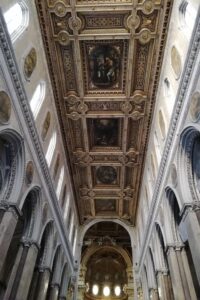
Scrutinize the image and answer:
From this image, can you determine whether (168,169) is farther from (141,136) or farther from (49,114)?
(49,114)

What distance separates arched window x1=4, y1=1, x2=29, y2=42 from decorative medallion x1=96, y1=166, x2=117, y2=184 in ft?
35.5

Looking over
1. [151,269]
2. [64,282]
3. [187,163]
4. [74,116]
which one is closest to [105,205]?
[64,282]

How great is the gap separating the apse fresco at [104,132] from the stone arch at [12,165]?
20.2 feet

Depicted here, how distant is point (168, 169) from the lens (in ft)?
36.0

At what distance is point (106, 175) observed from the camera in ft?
60.2

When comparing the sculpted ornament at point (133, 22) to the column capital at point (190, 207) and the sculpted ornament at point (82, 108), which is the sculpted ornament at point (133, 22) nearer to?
the sculpted ornament at point (82, 108)

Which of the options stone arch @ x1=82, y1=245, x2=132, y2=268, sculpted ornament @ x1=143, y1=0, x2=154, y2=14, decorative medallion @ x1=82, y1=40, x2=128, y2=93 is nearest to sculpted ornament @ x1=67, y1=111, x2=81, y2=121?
decorative medallion @ x1=82, y1=40, x2=128, y2=93

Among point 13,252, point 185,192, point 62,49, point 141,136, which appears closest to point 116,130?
point 141,136

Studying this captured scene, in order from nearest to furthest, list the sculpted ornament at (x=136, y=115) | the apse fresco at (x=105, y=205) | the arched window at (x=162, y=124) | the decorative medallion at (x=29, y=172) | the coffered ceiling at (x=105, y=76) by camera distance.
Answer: the decorative medallion at (x=29, y=172) < the coffered ceiling at (x=105, y=76) < the arched window at (x=162, y=124) < the sculpted ornament at (x=136, y=115) < the apse fresco at (x=105, y=205)

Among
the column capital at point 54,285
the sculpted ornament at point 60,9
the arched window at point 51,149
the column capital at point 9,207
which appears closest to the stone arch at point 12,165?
the column capital at point 9,207

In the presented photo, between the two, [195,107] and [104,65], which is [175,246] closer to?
[195,107]

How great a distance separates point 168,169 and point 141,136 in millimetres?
4283

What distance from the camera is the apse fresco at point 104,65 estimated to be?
11617mm

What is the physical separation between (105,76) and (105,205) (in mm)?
12550
